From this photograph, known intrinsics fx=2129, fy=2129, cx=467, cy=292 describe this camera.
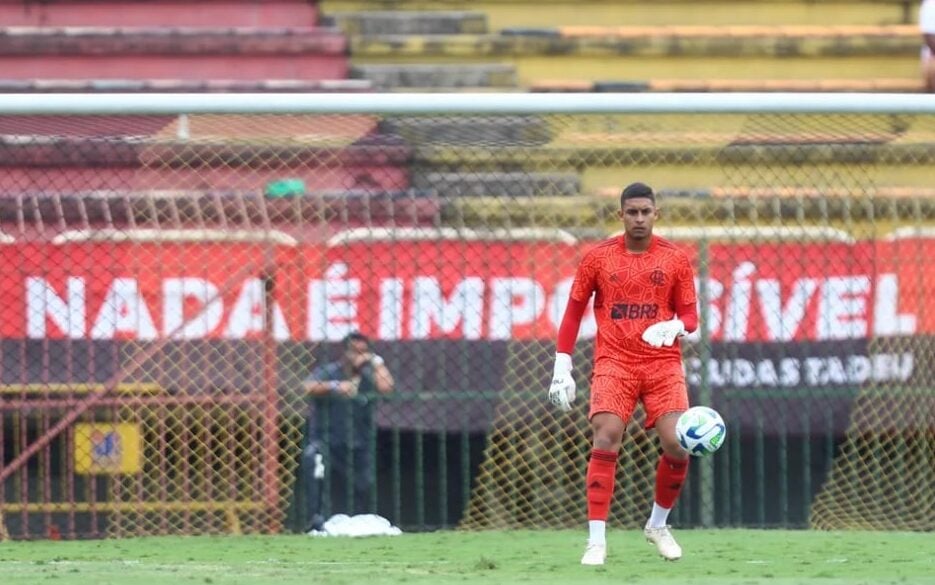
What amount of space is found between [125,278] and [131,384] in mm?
625

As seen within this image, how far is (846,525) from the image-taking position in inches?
498

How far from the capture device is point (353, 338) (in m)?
12.3

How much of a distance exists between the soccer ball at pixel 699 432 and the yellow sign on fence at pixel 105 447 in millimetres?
4182

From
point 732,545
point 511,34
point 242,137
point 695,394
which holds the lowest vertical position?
point 732,545

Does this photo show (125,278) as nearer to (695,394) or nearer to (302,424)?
(302,424)

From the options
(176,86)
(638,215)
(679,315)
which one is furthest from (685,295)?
(176,86)

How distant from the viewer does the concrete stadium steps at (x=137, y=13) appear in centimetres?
1658

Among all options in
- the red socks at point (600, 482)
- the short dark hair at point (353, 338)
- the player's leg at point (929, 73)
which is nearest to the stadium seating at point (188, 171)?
the short dark hair at point (353, 338)

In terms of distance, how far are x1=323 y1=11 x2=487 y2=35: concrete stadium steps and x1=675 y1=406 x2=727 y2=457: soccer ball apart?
8.10 meters

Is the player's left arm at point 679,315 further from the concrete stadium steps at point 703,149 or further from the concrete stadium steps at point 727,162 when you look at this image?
the concrete stadium steps at point 727,162

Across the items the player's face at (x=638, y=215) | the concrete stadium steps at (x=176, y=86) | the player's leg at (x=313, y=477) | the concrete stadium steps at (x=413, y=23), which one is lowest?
the player's leg at (x=313, y=477)

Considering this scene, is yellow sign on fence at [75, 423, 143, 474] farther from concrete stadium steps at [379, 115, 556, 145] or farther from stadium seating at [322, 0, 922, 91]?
stadium seating at [322, 0, 922, 91]

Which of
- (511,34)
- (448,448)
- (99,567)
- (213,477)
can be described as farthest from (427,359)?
(511,34)

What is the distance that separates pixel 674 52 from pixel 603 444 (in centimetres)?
806
